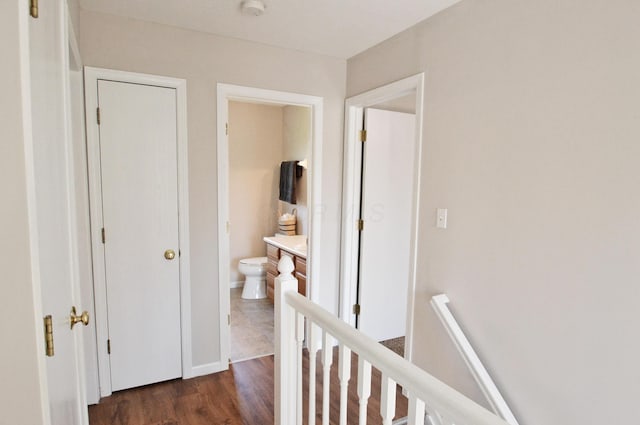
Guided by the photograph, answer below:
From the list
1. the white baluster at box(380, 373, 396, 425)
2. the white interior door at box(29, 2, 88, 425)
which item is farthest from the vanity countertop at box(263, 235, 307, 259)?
the white baluster at box(380, 373, 396, 425)

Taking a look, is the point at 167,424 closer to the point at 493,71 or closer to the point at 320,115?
the point at 320,115

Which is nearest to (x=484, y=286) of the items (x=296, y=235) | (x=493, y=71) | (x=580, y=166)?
(x=580, y=166)

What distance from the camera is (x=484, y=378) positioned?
1.68 metres

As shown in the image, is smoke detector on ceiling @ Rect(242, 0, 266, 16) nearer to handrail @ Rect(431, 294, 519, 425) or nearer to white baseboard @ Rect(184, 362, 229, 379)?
handrail @ Rect(431, 294, 519, 425)

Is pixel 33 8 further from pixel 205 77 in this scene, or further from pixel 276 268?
pixel 276 268

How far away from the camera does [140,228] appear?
226cm

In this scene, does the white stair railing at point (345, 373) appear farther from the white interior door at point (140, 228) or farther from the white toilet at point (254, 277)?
the white toilet at point (254, 277)

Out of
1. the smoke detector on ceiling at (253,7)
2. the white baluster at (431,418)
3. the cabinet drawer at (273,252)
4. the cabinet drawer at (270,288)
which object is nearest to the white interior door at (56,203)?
the smoke detector on ceiling at (253,7)

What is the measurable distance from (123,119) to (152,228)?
2.29 ft

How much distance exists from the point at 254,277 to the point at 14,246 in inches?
140

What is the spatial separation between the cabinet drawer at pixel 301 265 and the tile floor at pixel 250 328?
65cm

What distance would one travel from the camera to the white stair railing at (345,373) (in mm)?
776

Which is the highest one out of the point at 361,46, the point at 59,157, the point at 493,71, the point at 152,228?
the point at 361,46

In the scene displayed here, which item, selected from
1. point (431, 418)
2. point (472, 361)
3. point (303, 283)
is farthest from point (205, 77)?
point (431, 418)
